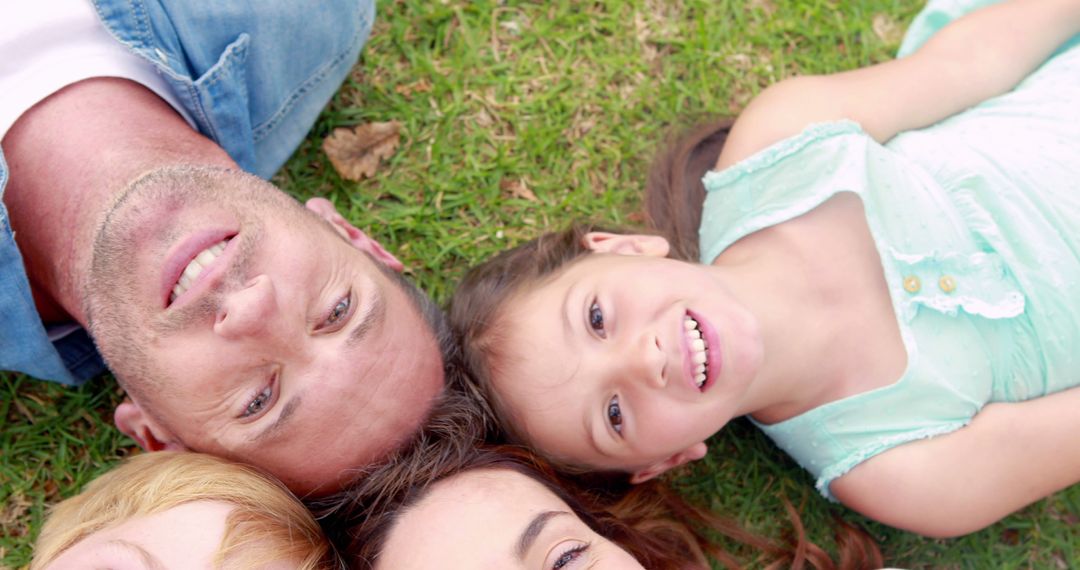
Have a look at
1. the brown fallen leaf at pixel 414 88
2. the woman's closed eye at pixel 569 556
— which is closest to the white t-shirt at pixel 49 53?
the brown fallen leaf at pixel 414 88

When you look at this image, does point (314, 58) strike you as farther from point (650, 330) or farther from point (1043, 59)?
point (1043, 59)

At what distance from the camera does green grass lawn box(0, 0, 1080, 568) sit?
3.57m

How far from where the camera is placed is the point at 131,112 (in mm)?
2857

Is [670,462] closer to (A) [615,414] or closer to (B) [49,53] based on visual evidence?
(A) [615,414]

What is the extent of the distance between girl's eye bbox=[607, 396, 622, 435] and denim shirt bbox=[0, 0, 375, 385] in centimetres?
174

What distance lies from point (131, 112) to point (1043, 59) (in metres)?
3.64

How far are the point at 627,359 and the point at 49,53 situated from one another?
7.43 ft

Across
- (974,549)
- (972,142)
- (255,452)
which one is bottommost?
(974,549)

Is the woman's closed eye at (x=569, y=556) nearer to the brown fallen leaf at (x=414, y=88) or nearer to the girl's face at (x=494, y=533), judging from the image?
the girl's face at (x=494, y=533)

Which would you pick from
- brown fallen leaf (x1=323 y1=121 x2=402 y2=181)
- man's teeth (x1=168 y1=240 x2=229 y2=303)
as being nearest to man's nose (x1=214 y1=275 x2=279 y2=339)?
man's teeth (x1=168 y1=240 x2=229 y2=303)

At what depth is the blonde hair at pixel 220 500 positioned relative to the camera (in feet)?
7.89

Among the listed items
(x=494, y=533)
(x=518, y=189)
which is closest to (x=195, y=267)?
(x=494, y=533)

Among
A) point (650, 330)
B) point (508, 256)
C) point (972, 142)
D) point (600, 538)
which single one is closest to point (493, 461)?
point (600, 538)

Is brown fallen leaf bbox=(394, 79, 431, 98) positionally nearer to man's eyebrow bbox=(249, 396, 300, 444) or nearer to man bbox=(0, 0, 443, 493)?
man bbox=(0, 0, 443, 493)
